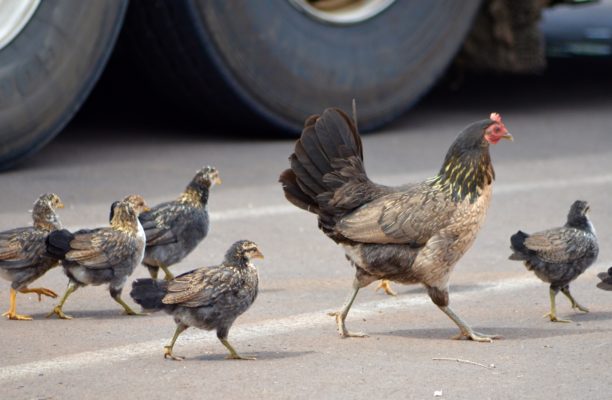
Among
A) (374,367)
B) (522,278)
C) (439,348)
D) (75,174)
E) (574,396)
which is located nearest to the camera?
(574,396)

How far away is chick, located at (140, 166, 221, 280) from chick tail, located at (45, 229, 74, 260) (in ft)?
2.34

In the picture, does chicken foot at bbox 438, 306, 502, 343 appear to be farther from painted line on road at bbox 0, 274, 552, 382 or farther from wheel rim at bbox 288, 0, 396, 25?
wheel rim at bbox 288, 0, 396, 25

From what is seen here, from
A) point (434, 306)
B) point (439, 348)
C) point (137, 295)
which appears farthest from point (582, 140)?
point (137, 295)

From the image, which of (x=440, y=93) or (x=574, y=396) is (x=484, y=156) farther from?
(x=440, y=93)

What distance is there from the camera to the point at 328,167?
646cm

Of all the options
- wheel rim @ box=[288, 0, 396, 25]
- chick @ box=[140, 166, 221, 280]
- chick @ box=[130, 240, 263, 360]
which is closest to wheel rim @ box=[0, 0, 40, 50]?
chick @ box=[140, 166, 221, 280]

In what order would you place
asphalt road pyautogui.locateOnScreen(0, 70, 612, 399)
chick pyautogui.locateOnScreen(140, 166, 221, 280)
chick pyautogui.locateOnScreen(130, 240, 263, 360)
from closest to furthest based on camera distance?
asphalt road pyautogui.locateOnScreen(0, 70, 612, 399) < chick pyautogui.locateOnScreen(130, 240, 263, 360) < chick pyautogui.locateOnScreen(140, 166, 221, 280)

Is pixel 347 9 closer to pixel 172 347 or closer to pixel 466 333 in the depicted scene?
pixel 466 333

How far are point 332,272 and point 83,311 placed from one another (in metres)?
1.52

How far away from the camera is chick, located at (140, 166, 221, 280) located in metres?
6.97

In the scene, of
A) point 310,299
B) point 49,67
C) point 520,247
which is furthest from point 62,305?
point 49,67

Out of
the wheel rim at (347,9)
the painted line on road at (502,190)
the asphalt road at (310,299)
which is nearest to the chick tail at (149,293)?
the asphalt road at (310,299)

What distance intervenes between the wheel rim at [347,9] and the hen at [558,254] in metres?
3.57

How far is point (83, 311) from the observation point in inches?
257
